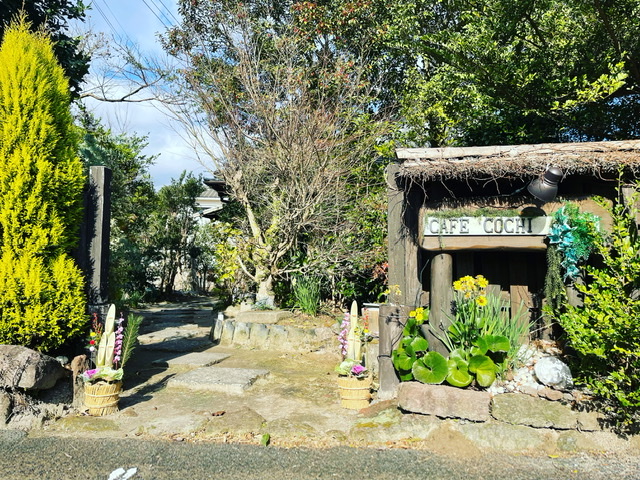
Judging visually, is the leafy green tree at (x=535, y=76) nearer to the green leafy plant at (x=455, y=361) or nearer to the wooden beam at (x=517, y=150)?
the wooden beam at (x=517, y=150)

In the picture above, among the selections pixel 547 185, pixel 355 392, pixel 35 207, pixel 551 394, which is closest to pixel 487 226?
pixel 547 185

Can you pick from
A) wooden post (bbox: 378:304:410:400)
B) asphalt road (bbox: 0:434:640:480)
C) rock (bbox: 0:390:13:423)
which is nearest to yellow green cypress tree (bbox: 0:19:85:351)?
rock (bbox: 0:390:13:423)

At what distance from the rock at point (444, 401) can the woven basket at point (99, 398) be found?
2830 mm

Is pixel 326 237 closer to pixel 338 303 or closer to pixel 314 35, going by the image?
pixel 338 303

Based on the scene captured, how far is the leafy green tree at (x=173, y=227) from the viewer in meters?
16.6

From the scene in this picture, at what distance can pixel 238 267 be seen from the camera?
30.8 ft

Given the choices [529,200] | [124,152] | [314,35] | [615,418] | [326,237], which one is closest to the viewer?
[615,418]

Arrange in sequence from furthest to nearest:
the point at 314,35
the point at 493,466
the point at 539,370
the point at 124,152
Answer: the point at 124,152 → the point at 314,35 → the point at 539,370 → the point at 493,466

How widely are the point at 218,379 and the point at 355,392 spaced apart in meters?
1.88

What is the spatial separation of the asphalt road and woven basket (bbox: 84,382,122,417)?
642 mm

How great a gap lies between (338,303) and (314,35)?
686cm

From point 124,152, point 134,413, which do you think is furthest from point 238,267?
point 124,152

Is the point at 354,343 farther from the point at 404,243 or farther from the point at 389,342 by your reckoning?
the point at 404,243

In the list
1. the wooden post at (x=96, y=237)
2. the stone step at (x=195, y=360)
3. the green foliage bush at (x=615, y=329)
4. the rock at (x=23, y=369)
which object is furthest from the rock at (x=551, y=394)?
the wooden post at (x=96, y=237)
